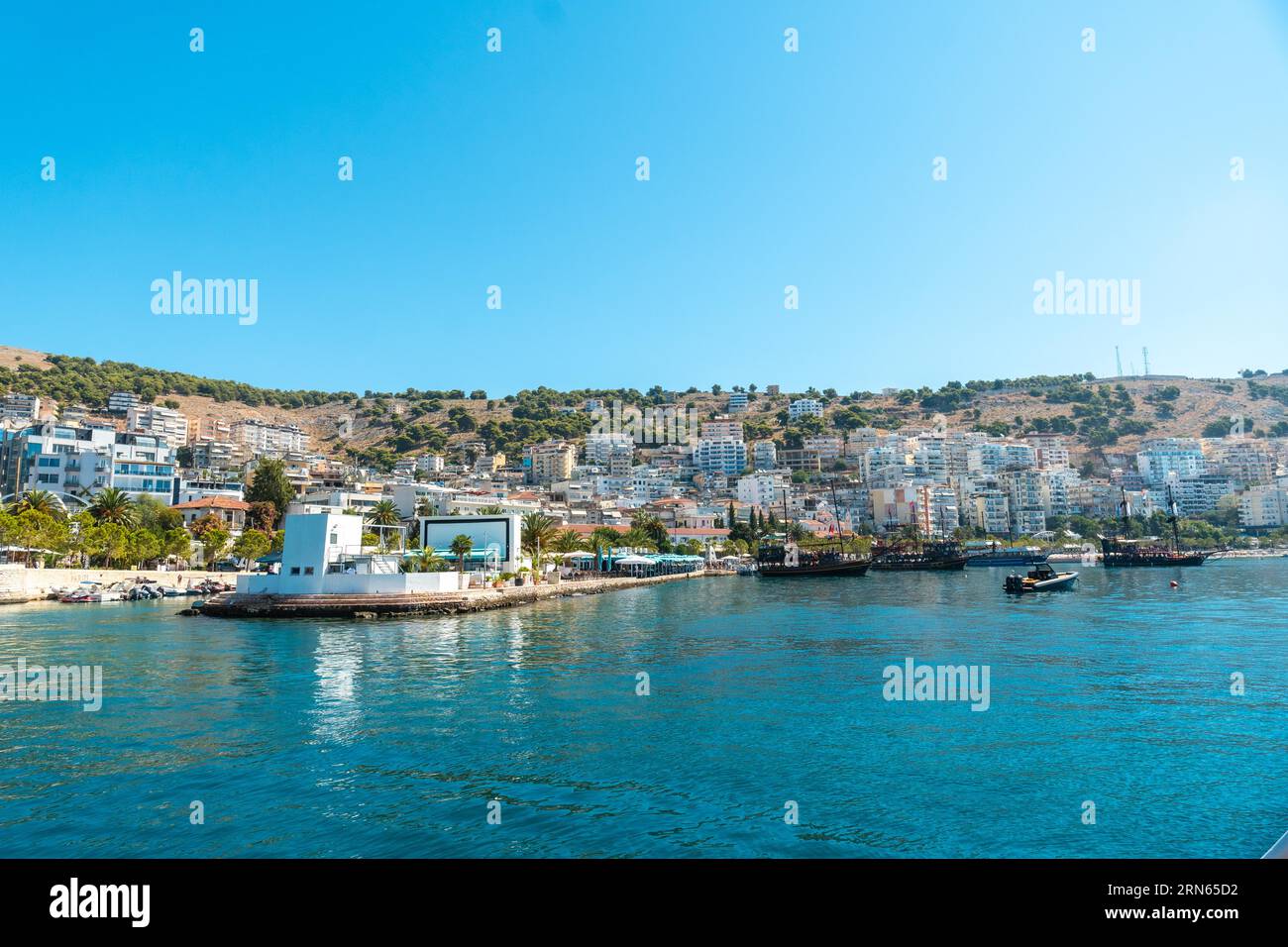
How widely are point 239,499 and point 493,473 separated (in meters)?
61.8

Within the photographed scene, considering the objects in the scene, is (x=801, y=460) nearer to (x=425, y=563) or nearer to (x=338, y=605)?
(x=425, y=563)

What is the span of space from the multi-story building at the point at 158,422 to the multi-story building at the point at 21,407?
38.8 ft

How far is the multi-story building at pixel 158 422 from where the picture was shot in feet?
380

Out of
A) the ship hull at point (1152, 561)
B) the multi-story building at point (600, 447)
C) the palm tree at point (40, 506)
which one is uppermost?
the multi-story building at point (600, 447)

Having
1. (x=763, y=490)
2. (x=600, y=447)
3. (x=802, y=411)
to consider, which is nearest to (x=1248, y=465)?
(x=802, y=411)

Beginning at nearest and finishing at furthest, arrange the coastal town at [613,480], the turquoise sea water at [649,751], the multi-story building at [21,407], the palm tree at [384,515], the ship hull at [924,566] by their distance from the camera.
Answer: the turquoise sea water at [649,751]
the coastal town at [613,480]
the palm tree at [384,515]
the ship hull at [924,566]
the multi-story building at [21,407]

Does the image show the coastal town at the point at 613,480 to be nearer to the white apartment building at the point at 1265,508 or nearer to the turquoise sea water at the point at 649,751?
the white apartment building at the point at 1265,508

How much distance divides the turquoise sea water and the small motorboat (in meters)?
21.6

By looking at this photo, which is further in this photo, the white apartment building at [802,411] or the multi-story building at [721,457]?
the white apartment building at [802,411]

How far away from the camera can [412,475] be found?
12169 centimetres

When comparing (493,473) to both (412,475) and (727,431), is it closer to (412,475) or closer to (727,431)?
(412,475)

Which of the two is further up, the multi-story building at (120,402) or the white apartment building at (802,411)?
the white apartment building at (802,411)

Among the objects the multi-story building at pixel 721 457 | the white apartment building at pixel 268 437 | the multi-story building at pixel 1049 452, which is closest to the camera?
the white apartment building at pixel 268 437

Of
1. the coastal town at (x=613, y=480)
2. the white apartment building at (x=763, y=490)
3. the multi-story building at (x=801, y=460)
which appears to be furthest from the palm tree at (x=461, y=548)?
the multi-story building at (x=801, y=460)
